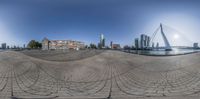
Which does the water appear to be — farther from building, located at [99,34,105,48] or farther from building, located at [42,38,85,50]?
building, located at [42,38,85,50]

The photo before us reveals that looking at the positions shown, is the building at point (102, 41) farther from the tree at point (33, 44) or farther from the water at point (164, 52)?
the tree at point (33, 44)

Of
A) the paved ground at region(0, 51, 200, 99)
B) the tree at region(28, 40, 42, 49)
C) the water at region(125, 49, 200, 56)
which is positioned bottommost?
the paved ground at region(0, 51, 200, 99)

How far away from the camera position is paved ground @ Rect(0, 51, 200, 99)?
1798 mm

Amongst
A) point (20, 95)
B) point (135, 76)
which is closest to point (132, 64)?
point (135, 76)

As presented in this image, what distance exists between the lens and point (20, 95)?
1.79m

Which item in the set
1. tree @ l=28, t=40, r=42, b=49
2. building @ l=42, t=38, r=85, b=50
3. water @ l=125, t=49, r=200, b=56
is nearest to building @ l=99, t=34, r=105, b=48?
building @ l=42, t=38, r=85, b=50

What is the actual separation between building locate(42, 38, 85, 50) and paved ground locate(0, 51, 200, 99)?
0.21 m

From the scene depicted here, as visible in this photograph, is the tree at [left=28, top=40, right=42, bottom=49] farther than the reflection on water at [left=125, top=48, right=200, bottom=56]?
No

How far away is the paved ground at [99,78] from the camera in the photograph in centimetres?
180

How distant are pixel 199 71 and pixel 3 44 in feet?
8.88

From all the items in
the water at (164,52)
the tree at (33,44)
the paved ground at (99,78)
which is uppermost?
the tree at (33,44)

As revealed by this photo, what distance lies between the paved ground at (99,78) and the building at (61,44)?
209 mm

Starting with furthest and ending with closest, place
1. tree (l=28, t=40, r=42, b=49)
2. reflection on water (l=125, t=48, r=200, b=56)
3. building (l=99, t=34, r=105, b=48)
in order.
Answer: reflection on water (l=125, t=48, r=200, b=56) → building (l=99, t=34, r=105, b=48) → tree (l=28, t=40, r=42, b=49)

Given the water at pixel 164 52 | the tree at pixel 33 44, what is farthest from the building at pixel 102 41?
the tree at pixel 33 44
